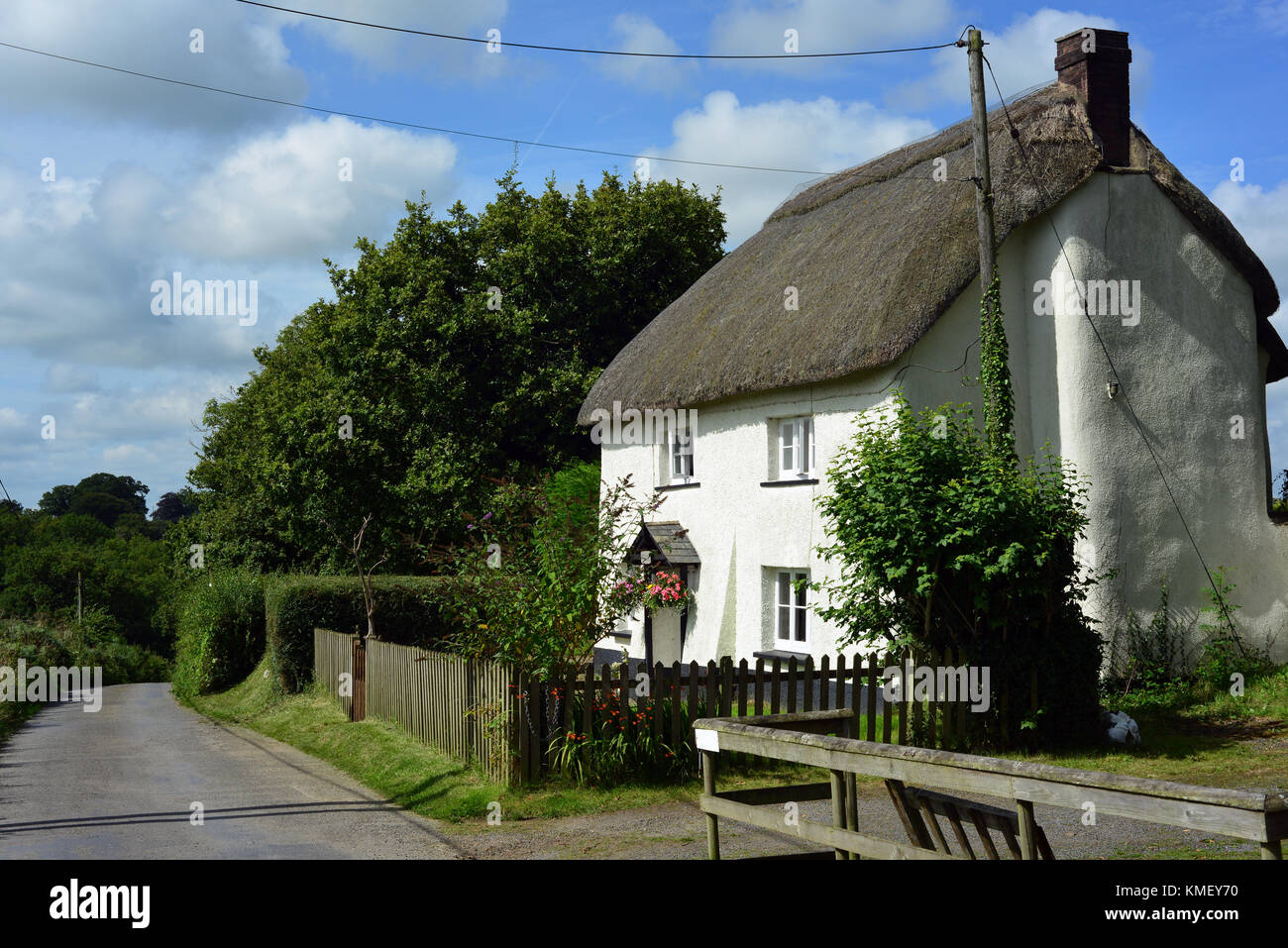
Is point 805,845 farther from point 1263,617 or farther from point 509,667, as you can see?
point 1263,617

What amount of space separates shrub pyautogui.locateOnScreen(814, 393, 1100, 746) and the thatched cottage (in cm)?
355

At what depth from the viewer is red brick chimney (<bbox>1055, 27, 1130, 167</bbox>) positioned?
16688 millimetres

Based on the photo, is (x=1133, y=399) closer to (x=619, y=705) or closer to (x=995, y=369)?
(x=995, y=369)

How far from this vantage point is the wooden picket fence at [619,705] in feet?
33.2

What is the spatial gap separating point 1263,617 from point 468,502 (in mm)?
17649

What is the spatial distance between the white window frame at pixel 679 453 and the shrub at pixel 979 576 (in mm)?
8153

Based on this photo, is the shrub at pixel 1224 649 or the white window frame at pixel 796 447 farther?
the white window frame at pixel 796 447

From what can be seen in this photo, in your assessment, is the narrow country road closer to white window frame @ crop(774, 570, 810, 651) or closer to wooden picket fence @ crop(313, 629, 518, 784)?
wooden picket fence @ crop(313, 629, 518, 784)

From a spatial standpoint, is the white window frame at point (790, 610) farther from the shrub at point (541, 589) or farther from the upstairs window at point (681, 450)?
the shrub at point (541, 589)

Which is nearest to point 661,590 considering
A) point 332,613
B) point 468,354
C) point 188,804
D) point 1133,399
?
point 188,804

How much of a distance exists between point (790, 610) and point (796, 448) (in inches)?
103

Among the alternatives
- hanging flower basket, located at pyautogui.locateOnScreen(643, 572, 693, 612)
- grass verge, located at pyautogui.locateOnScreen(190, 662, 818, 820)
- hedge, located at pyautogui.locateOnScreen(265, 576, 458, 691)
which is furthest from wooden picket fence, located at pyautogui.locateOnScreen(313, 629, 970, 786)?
hedge, located at pyautogui.locateOnScreen(265, 576, 458, 691)

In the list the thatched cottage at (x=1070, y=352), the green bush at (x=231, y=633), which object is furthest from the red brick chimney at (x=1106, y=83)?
the green bush at (x=231, y=633)
